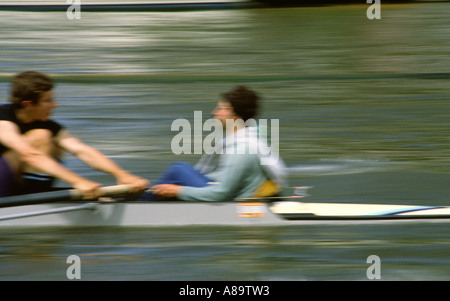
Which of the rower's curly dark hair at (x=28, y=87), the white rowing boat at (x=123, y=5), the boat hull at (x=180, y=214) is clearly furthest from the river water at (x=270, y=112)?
the rower's curly dark hair at (x=28, y=87)

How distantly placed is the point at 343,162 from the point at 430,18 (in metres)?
11.1

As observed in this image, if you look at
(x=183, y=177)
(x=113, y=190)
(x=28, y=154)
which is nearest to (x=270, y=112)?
(x=183, y=177)

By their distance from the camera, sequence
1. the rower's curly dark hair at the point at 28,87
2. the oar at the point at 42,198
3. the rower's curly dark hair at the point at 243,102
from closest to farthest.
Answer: the rower's curly dark hair at the point at 28,87 → the rower's curly dark hair at the point at 243,102 → the oar at the point at 42,198

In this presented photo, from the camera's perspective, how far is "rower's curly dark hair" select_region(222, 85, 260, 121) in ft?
18.2

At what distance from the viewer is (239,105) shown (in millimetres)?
5566

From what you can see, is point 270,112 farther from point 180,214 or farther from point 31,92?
point 31,92

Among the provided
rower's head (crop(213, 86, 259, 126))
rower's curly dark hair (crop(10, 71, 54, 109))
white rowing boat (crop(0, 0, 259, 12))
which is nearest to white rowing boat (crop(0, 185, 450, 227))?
rower's head (crop(213, 86, 259, 126))

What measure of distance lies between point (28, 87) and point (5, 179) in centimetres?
62

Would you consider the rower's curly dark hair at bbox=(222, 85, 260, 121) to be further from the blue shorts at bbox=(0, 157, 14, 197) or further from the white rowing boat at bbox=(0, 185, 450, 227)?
the blue shorts at bbox=(0, 157, 14, 197)

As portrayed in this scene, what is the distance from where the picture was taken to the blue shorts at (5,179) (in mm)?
5648

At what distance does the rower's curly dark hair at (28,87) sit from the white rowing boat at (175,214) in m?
0.69

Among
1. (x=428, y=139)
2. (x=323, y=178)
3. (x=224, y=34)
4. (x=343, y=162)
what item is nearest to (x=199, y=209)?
(x=323, y=178)

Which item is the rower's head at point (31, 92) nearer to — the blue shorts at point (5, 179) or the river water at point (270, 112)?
the blue shorts at point (5, 179)
